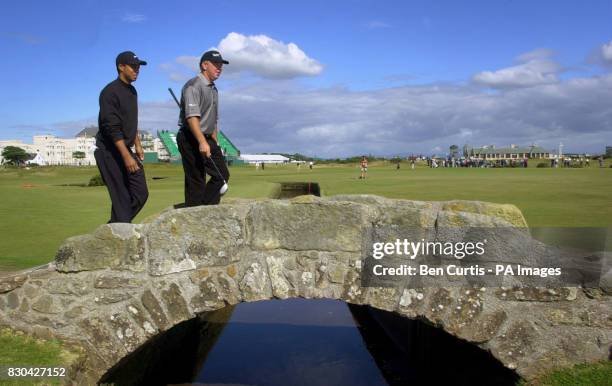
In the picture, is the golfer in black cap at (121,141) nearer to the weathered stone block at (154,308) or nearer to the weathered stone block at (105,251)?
the weathered stone block at (105,251)

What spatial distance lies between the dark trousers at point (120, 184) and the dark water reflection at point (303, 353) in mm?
1929

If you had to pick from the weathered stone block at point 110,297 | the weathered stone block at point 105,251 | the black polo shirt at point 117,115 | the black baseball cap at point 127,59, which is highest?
the black baseball cap at point 127,59

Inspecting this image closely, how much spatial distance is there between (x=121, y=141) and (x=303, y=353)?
6.00 m

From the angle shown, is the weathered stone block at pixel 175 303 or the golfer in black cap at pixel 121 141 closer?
the weathered stone block at pixel 175 303

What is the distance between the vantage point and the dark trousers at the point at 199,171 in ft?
20.8

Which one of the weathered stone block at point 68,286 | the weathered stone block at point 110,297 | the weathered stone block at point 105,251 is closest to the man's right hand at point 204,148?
the weathered stone block at point 105,251

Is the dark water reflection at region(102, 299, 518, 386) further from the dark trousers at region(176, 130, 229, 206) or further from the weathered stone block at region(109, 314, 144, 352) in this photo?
the dark trousers at region(176, 130, 229, 206)

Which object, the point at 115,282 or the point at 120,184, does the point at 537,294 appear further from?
the point at 120,184

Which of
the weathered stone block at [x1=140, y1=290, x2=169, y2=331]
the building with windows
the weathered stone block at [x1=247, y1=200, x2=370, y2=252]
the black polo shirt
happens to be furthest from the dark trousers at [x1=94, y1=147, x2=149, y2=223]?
the building with windows

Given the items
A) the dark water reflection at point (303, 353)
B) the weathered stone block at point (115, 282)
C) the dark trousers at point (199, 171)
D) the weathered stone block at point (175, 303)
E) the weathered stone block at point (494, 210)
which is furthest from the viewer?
the dark water reflection at point (303, 353)

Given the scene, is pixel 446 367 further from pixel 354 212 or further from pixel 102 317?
pixel 102 317

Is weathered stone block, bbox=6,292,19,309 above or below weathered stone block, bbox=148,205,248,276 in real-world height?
below

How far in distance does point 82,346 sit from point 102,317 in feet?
1.05

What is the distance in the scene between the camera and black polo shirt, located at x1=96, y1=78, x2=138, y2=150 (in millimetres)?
5898
